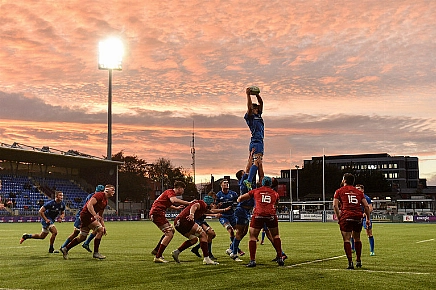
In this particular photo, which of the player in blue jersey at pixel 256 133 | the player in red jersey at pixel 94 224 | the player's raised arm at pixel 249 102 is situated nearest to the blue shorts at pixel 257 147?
the player in blue jersey at pixel 256 133

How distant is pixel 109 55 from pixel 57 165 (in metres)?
18.4

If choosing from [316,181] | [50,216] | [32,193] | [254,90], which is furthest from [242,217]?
[316,181]

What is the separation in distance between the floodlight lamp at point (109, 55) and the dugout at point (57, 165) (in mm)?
11571

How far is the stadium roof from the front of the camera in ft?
208

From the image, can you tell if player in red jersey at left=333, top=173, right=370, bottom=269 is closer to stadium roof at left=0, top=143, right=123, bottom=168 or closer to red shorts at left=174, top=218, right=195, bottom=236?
red shorts at left=174, top=218, right=195, bottom=236

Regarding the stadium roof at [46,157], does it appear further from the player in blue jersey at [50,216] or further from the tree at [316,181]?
the tree at [316,181]

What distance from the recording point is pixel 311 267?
47.4 ft

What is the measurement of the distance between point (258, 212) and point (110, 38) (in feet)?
187

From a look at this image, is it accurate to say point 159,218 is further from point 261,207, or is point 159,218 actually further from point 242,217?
point 261,207

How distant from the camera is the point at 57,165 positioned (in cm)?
7581

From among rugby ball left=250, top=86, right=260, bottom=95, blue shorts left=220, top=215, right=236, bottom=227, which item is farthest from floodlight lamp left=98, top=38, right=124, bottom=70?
rugby ball left=250, top=86, right=260, bottom=95

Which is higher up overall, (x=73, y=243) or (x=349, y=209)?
(x=349, y=209)

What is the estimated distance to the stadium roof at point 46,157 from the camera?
63.3 m

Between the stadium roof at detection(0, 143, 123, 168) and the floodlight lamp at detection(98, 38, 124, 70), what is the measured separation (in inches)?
456
